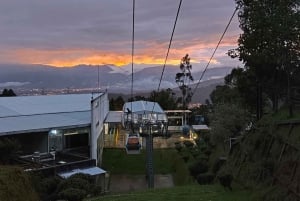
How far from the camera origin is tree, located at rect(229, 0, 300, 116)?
23.3m

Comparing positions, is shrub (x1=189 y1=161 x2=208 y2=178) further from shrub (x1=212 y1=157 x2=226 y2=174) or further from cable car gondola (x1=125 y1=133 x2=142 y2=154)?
cable car gondola (x1=125 y1=133 x2=142 y2=154)

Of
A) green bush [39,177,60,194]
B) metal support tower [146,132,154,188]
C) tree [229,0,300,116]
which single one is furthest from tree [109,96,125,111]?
green bush [39,177,60,194]

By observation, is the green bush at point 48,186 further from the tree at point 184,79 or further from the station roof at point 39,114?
the tree at point 184,79

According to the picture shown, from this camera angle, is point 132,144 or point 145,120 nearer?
point 132,144

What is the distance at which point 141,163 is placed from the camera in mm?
37406

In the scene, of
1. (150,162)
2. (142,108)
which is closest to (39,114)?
(142,108)

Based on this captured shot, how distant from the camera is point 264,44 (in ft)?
81.6

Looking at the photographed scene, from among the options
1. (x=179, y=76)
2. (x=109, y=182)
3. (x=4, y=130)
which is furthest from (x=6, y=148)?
(x=179, y=76)

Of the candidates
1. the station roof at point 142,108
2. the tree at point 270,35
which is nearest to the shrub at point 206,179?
the tree at point 270,35

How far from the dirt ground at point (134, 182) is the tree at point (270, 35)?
860 centimetres

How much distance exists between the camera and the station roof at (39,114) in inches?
1206

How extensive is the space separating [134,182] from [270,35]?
13618mm

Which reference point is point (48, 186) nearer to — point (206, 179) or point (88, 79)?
point (206, 179)

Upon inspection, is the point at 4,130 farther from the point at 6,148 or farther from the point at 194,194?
the point at 194,194
